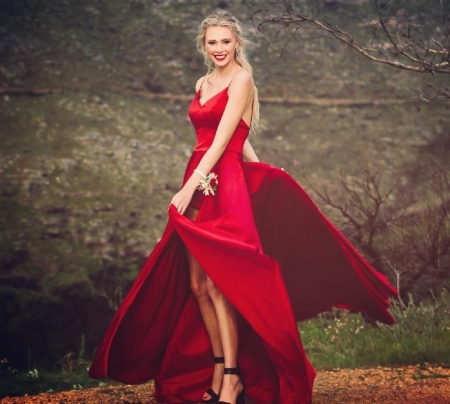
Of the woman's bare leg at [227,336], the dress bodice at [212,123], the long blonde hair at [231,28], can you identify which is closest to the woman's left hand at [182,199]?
the dress bodice at [212,123]

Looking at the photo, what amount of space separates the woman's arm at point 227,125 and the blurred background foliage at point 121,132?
6370 mm

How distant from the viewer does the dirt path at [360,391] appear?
422cm

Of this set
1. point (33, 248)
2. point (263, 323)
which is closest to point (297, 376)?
point (263, 323)

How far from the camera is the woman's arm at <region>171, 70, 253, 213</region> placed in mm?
3725

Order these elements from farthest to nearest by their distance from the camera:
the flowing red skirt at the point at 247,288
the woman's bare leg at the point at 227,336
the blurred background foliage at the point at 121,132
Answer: the blurred background foliage at the point at 121,132
the woman's bare leg at the point at 227,336
the flowing red skirt at the point at 247,288

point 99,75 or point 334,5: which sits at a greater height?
point 334,5

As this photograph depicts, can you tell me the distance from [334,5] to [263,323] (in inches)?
597

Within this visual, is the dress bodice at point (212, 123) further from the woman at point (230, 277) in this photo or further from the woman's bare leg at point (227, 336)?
the woman's bare leg at point (227, 336)

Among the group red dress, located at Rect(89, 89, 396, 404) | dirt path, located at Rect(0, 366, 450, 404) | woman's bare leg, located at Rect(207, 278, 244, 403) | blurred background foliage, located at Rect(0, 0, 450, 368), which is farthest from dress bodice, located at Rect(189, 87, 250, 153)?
blurred background foliage, located at Rect(0, 0, 450, 368)

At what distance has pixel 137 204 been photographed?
1296 cm

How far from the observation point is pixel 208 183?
3.79m

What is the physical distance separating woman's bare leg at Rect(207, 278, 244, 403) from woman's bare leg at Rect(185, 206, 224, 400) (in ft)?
0.28

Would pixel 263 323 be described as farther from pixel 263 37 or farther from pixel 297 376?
pixel 263 37

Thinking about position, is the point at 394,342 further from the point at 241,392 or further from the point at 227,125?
the point at 227,125
